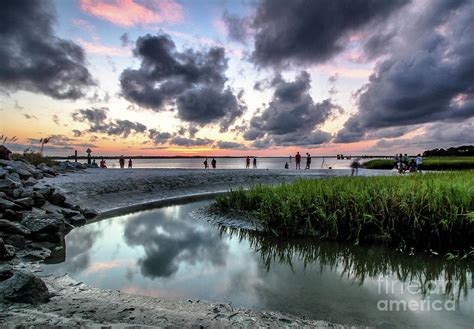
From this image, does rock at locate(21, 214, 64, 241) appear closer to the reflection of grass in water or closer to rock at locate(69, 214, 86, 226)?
rock at locate(69, 214, 86, 226)

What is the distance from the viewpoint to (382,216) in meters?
9.28

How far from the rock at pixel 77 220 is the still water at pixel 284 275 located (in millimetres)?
1590

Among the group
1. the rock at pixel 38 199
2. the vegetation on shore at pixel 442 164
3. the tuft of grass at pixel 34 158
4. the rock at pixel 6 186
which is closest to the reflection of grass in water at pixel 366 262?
the rock at pixel 38 199

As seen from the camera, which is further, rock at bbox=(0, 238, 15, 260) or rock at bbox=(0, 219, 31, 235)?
rock at bbox=(0, 219, 31, 235)

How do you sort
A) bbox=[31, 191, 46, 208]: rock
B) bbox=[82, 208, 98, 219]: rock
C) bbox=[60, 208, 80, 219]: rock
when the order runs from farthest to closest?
bbox=[82, 208, 98, 219]: rock
bbox=[60, 208, 80, 219]: rock
bbox=[31, 191, 46, 208]: rock

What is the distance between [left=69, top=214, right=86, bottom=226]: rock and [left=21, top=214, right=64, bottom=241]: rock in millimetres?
2821

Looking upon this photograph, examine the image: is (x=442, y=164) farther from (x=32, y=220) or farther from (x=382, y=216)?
(x=32, y=220)

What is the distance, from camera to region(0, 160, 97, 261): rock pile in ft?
26.4

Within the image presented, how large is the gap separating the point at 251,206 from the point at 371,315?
8583 mm

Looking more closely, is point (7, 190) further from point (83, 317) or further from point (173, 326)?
point (173, 326)

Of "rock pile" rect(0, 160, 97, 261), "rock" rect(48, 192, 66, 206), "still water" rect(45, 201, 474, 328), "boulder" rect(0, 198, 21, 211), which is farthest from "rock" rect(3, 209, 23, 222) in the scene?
"rock" rect(48, 192, 66, 206)

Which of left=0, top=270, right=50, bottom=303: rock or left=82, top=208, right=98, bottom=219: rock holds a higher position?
left=0, top=270, right=50, bottom=303: rock

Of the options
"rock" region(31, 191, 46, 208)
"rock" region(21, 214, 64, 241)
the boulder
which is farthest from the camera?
"rock" region(31, 191, 46, 208)

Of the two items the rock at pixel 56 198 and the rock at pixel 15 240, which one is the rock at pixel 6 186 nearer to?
the rock at pixel 56 198
